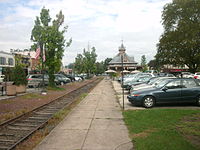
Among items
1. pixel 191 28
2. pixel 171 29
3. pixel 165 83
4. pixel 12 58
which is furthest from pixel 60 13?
pixel 12 58

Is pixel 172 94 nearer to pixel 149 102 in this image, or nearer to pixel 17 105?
pixel 149 102

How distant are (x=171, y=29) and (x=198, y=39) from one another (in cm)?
750

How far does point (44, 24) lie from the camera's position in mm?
23547

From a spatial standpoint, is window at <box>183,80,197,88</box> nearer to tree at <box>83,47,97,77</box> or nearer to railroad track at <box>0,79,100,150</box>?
railroad track at <box>0,79,100,150</box>

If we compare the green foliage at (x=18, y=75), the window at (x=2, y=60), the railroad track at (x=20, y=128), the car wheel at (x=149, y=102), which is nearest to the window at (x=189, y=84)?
the car wheel at (x=149, y=102)

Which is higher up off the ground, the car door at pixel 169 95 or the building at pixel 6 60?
the building at pixel 6 60

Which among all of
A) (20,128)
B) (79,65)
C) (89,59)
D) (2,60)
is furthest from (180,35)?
(2,60)

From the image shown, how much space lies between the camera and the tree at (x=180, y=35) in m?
37.8

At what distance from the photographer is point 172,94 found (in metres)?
10.9

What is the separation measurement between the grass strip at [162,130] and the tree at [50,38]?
15871 millimetres

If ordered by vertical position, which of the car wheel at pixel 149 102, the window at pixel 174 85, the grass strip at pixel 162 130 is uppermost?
the window at pixel 174 85

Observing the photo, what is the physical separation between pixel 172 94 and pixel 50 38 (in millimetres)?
15354

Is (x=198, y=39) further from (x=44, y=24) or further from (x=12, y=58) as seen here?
(x=12, y=58)

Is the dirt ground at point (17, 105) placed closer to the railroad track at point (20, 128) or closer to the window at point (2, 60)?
the railroad track at point (20, 128)
